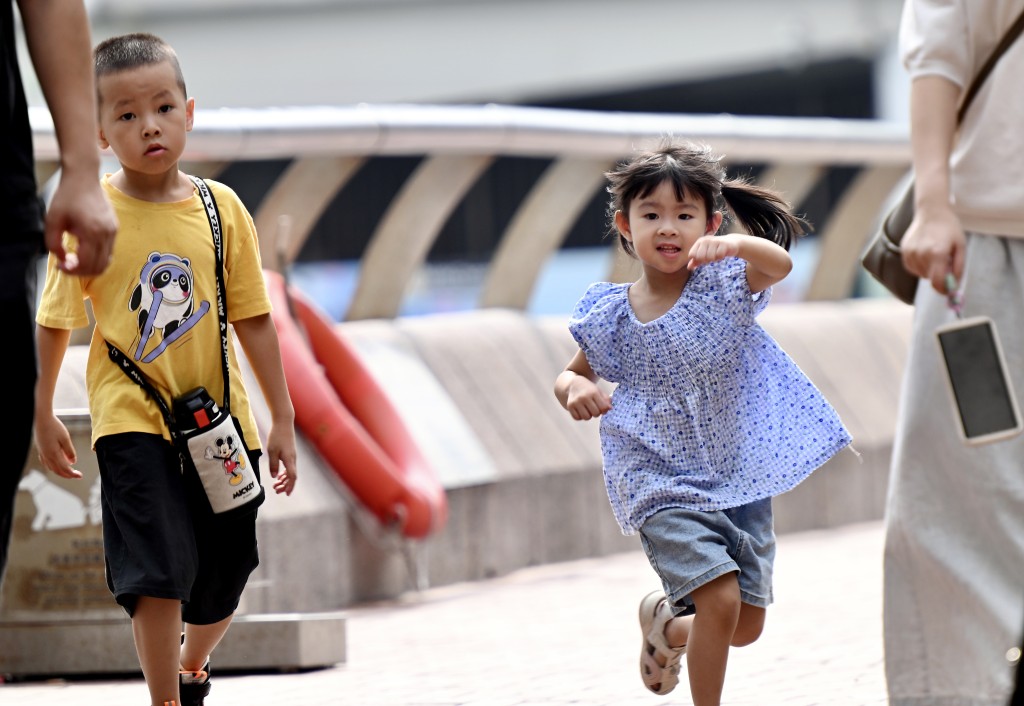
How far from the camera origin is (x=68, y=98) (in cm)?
294

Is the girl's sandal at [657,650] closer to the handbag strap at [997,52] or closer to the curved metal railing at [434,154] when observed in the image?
the handbag strap at [997,52]

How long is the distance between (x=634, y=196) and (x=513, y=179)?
1250 inches

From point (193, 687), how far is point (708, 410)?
51.2 inches

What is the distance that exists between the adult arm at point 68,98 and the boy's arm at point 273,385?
1236mm

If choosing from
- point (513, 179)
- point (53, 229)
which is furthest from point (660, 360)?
point (513, 179)

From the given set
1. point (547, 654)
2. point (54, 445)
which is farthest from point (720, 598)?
point (547, 654)

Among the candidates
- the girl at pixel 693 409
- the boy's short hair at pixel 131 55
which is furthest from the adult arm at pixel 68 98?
the girl at pixel 693 409

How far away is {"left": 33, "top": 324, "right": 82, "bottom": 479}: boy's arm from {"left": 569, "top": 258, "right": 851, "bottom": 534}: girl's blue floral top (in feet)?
3.83

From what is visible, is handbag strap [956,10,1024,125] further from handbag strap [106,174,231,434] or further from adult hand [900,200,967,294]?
handbag strap [106,174,231,434]

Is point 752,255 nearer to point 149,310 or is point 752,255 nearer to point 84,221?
point 149,310

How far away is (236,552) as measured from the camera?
4160 mm

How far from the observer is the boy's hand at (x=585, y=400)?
3.94 m

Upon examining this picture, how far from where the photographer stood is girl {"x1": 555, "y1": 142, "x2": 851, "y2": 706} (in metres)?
4.00

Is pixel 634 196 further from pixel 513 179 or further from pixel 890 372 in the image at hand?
pixel 513 179
